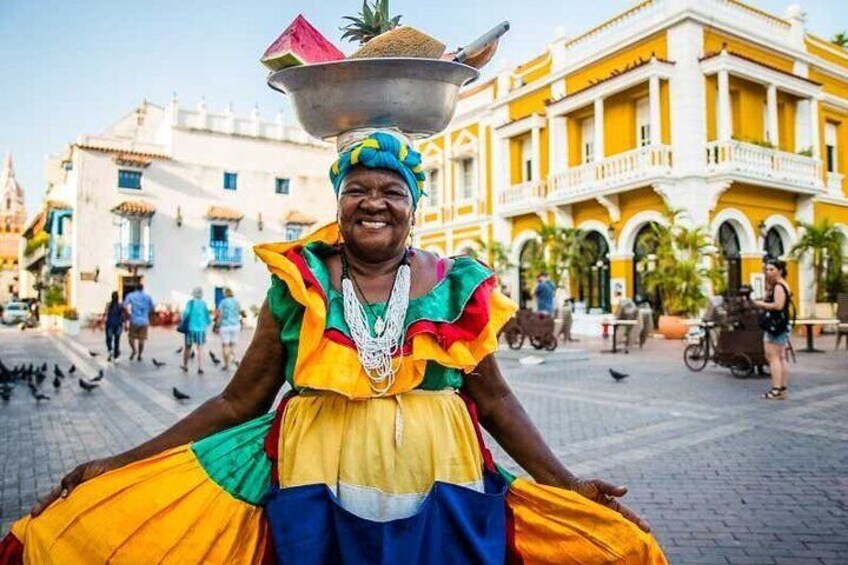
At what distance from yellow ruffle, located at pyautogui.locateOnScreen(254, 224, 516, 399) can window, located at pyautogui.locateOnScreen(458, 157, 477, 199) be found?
2626 centimetres

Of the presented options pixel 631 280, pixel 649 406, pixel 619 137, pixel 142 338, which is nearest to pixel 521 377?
pixel 649 406

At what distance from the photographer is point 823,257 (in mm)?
20578

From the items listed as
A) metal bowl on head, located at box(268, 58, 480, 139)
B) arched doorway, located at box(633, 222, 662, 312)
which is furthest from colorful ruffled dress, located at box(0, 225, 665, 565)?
arched doorway, located at box(633, 222, 662, 312)

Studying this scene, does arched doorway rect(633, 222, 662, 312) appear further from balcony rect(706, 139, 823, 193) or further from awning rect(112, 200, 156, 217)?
awning rect(112, 200, 156, 217)

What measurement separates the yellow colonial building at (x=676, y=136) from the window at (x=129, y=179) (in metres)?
20.2

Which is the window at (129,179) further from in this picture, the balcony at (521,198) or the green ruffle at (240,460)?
the green ruffle at (240,460)

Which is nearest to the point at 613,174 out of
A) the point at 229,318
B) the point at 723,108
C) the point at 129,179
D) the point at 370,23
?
the point at 723,108

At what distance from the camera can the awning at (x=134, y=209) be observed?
3269 cm

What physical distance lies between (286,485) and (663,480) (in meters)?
4.00

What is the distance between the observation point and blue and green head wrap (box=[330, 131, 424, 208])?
74.3 inches

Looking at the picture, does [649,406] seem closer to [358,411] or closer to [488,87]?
[358,411]

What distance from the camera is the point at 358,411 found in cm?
175

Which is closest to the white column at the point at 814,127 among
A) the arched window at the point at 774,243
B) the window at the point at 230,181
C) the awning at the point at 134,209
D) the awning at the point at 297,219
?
the arched window at the point at 774,243

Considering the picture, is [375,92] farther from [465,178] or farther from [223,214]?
[223,214]
